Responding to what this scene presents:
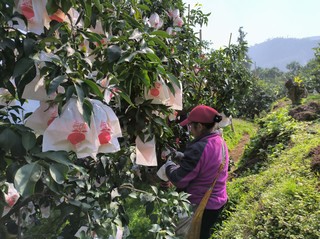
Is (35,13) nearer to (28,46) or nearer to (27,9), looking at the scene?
(27,9)

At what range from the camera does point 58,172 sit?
89 centimetres

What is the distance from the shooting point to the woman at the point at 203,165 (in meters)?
2.34

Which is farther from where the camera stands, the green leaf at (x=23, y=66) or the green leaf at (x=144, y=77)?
the green leaf at (x=144, y=77)

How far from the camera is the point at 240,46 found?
3920mm

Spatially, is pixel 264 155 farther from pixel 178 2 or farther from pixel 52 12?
pixel 52 12

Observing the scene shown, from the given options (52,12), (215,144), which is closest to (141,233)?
(215,144)

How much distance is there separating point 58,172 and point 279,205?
2603mm

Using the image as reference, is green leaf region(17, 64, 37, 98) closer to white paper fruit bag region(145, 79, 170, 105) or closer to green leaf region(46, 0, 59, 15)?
green leaf region(46, 0, 59, 15)

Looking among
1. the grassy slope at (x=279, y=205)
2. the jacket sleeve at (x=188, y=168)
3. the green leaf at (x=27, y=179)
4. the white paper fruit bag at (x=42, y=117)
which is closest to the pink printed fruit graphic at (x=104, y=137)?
the white paper fruit bag at (x=42, y=117)

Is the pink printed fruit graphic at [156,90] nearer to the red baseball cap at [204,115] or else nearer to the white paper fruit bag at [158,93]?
the white paper fruit bag at [158,93]

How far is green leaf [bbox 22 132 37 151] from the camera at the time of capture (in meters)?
0.96

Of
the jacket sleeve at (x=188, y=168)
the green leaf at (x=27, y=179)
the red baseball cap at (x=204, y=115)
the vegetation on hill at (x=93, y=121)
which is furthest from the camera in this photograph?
the red baseball cap at (x=204, y=115)

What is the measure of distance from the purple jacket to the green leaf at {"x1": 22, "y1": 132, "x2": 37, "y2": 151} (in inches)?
58.2

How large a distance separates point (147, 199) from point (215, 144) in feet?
2.97
